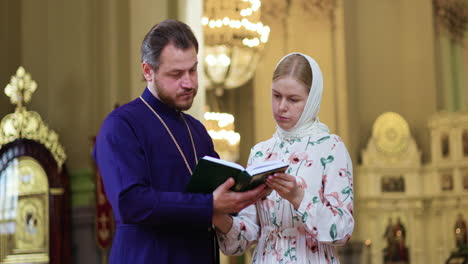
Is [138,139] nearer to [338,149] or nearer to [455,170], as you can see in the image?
[338,149]

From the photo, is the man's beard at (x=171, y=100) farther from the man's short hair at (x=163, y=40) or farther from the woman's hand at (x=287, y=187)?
the woman's hand at (x=287, y=187)

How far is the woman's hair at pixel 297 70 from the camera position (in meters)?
3.58

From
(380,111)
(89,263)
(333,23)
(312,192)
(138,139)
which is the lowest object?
(89,263)

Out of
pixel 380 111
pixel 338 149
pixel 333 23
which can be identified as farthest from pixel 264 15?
pixel 338 149

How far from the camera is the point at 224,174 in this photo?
3.19 m

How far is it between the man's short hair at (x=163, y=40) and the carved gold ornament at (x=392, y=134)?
1262 centimetres

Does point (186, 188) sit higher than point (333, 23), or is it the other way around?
point (333, 23)

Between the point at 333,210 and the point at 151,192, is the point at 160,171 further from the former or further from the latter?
the point at 333,210

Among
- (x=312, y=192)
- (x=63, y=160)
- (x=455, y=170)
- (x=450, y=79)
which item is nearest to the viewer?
(x=312, y=192)

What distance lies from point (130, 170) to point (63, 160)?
6.27 m

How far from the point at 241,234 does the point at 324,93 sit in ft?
41.4

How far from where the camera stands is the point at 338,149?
140 inches

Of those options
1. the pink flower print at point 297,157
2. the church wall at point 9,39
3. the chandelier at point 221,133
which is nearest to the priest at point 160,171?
the pink flower print at point 297,157

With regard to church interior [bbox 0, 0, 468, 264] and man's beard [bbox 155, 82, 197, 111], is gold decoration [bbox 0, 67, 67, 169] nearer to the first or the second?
church interior [bbox 0, 0, 468, 264]
